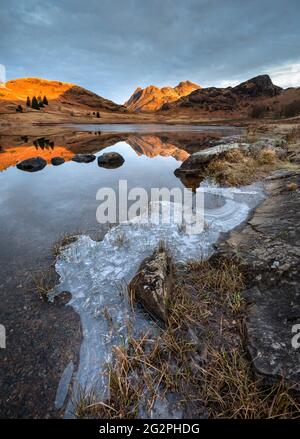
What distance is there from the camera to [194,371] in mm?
2736

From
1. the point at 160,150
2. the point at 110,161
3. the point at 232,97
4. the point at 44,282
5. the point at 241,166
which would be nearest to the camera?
the point at 44,282

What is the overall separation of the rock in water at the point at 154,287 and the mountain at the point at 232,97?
167153 millimetres

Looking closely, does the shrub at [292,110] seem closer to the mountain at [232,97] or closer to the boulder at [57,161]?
the boulder at [57,161]

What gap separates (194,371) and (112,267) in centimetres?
256

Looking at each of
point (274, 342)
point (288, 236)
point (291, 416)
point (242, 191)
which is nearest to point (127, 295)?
point (274, 342)

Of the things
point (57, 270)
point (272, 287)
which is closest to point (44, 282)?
point (57, 270)

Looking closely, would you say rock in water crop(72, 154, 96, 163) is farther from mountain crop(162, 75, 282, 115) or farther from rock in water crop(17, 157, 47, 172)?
mountain crop(162, 75, 282, 115)

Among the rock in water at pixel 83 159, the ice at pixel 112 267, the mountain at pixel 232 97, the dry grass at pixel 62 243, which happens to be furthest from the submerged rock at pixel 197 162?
the mountain at pixel 232 97

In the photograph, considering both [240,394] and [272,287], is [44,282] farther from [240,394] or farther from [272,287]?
[272,287]

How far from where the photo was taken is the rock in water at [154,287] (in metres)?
3.49

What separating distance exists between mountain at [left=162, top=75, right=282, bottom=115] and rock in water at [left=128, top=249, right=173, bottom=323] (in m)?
167

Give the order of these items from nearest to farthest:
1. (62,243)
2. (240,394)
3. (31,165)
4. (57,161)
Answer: (240,394) < (62,243) < (31,165) < (57,161)

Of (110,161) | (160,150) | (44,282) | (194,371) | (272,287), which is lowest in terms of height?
(194,371)

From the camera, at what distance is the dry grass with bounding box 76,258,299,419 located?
2357mm
